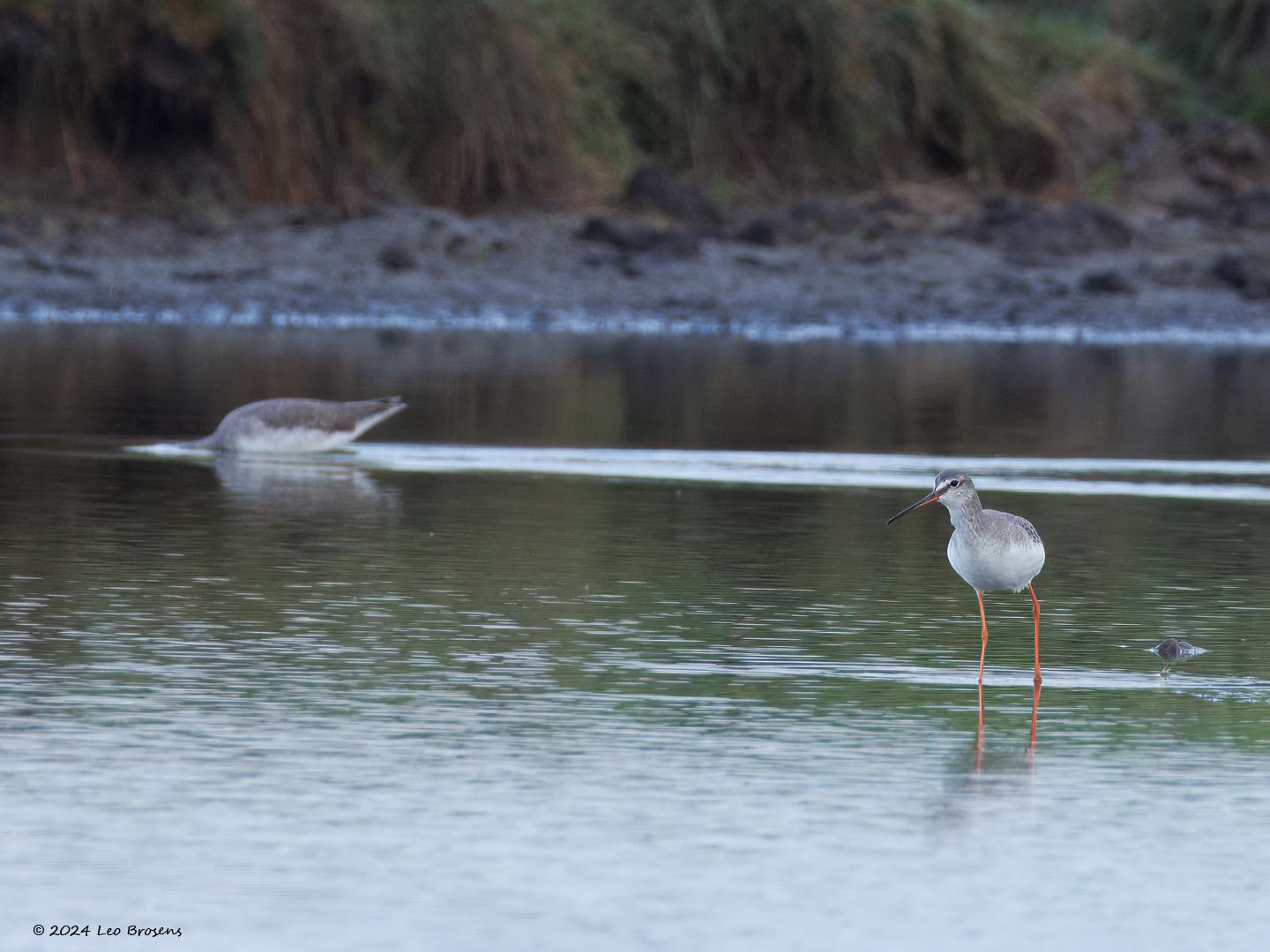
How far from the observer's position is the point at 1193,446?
52.0 ft

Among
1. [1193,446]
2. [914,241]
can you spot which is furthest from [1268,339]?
[1193,446]

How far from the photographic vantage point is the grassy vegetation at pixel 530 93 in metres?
29.5

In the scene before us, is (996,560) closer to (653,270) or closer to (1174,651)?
(1174,651)

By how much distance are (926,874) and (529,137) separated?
86.4 feet

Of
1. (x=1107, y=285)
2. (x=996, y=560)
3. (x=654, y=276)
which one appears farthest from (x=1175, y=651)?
(x=1107, y=285)

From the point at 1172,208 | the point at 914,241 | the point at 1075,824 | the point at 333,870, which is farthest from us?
the point at 1172,208

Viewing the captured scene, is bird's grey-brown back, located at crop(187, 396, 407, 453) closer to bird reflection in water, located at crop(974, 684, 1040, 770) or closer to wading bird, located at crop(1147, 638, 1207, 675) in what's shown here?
wading bird, located at crop(1147, 638, 1207, 675)

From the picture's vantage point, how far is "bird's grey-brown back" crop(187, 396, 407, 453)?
548 inches

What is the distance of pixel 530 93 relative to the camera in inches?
1248

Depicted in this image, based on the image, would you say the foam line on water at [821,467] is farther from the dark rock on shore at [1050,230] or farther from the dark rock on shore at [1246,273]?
the dark rock on shore at [1050,230]

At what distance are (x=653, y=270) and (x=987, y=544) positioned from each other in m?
20.4

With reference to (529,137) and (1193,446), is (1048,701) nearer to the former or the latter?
(1193,446)

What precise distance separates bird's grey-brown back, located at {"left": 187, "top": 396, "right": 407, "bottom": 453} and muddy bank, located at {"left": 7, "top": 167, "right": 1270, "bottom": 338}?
39.7 ft

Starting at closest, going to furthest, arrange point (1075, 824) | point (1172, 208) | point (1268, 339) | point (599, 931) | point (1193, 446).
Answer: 1. point (599, 931)
2. point (1075, 824)
3. point (1193, 446)
4. point (1268, 339)
5. point (1172, 208)
